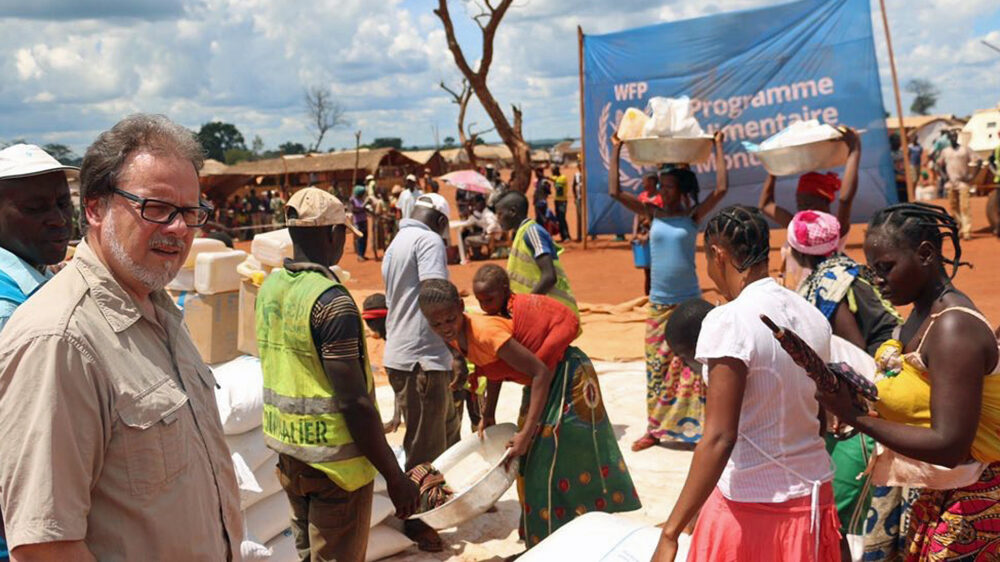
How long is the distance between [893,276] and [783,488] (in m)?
0.67

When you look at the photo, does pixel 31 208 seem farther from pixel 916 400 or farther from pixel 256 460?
pixel 916 400

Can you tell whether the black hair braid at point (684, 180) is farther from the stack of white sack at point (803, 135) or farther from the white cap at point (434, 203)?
the white cap at point (434, 203)

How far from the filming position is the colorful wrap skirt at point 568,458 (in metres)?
3.93

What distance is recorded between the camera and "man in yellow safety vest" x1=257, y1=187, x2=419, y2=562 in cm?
297

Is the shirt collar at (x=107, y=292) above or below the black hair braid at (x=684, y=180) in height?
below

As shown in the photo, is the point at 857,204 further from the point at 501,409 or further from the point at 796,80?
the point at 501,409

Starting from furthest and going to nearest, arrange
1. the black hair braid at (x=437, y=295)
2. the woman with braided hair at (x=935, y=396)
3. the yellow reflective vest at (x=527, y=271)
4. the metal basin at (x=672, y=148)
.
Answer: the metal basin at (x=672, y=148)
the yellow reflective vest at (x=527, y=271)
the black hair braid at (x=437, y=295)
the woman with braided hair at (x=935, y=396)

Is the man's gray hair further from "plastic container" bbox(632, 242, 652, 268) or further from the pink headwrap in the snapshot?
"plastic container" bbox(632, 242, 652, 268)

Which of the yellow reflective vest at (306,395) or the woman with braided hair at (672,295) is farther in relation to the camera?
the woman with braided hair at (672,295)

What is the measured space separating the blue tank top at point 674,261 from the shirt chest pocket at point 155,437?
4.33 m

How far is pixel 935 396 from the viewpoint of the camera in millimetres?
2260

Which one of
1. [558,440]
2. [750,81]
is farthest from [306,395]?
[750,81]

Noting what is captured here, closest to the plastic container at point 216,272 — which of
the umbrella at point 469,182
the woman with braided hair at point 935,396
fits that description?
the woman with braided hair at point 935,396

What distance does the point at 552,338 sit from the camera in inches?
152
